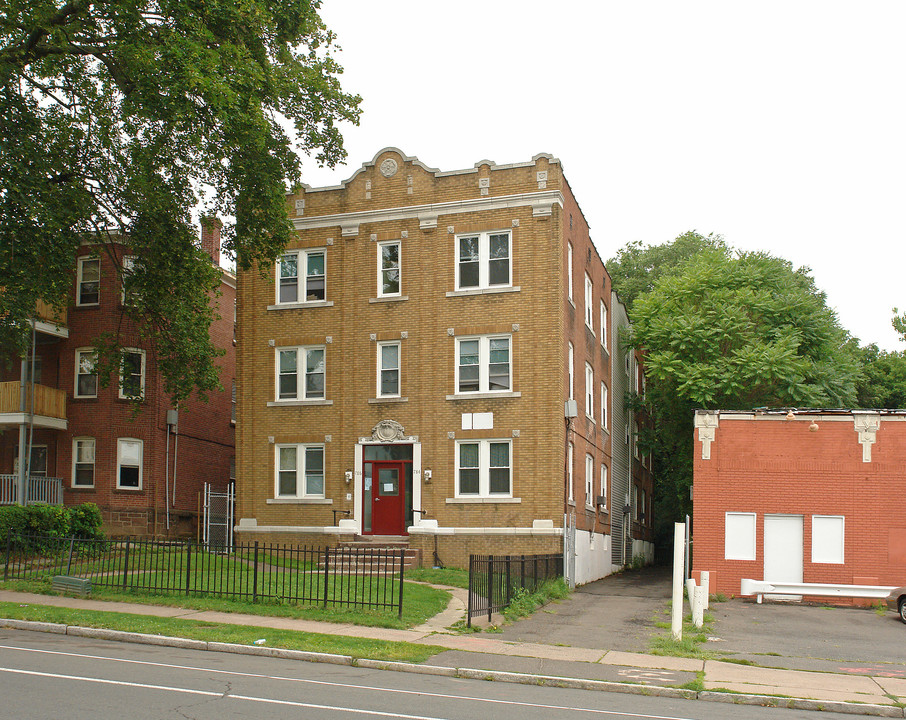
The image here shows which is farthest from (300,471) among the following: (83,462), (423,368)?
(83,462)

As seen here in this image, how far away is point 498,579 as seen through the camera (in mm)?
19359

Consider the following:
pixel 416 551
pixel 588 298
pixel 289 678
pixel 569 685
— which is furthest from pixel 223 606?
pixel 588 298

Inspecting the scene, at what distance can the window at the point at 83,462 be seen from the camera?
105 feet

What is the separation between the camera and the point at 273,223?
24406 millimetres

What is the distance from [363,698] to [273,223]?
53.3 feet

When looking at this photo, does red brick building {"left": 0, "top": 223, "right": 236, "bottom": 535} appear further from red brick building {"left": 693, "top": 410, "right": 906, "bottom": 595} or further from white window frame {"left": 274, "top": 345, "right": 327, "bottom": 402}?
red brick building {"left": 693, "top": 410, "right": 906, "bottom": 595}

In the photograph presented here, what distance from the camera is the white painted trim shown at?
2798cm

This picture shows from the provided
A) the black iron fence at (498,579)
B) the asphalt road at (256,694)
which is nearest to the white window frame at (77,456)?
the black iron fence at (498,579)

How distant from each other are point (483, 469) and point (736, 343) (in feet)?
37.2

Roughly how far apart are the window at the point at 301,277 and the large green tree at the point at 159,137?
4.14 meters

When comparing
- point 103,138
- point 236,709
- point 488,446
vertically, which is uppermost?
point 103,138

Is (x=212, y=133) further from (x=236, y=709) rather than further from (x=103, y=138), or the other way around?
(x=236, y=709)

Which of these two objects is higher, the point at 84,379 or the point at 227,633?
the point at 84,379

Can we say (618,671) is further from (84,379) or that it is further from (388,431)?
(84,379)
